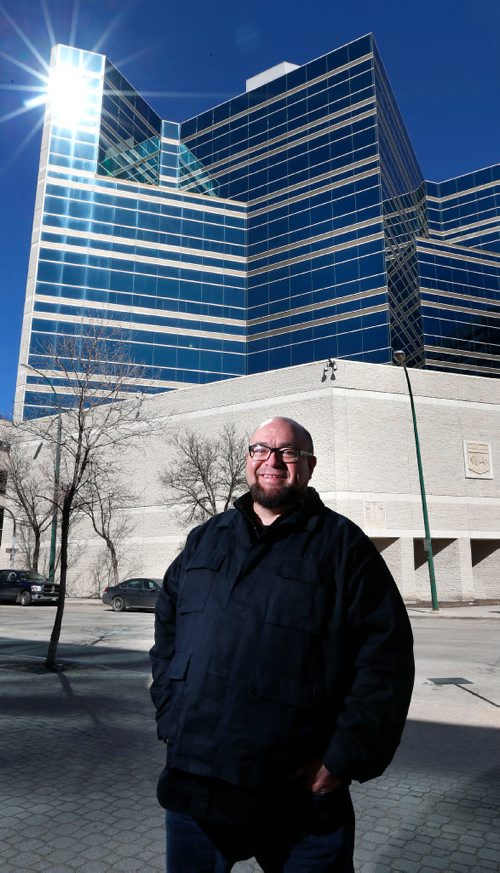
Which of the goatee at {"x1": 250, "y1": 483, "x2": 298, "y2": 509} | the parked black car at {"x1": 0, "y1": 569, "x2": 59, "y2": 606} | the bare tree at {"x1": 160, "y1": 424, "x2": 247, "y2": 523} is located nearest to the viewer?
the goatee at {"x1": 250, "y1": 483, "x2": 298, "y2": 509}

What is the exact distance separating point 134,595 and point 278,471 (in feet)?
72.6

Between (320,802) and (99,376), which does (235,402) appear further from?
(320,802)

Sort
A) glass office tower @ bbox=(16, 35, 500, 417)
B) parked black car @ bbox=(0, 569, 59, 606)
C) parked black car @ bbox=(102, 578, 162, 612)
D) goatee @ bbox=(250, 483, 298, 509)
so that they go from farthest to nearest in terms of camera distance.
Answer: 1. glass office tower @ bbox=(16, 35, 500, 417)
2. parked black car @ bbox=(0, 569, 59, 606)
3. parked black car @ bbox=(102, 578, 162, 612)
4. goatee @ bbox=(250, 483, 298, 509)

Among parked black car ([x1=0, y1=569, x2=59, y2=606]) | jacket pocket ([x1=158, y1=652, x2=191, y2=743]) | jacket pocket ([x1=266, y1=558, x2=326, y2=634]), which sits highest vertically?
jacket pocket ([x1=266, y1=558, x2=326, y2=634])

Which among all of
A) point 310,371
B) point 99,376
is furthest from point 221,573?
point 310,371

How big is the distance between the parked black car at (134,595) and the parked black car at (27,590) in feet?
10.3

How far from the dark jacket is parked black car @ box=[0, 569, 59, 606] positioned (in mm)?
25236

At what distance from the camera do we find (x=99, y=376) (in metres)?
11.2

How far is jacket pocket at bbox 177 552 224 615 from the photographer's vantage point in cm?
201

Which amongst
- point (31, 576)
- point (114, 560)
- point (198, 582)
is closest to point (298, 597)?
point (198, 582)

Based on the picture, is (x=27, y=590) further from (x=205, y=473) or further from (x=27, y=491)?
(x=27, y=491)

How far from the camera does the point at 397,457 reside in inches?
1166

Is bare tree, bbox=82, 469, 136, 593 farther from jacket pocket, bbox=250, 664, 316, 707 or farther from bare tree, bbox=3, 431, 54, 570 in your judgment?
jacket pocket, bbox=250, 664, 316, 707

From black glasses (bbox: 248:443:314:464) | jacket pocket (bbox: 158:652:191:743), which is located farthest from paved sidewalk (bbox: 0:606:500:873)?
black glasses (bbox: 248:443:314:464)
